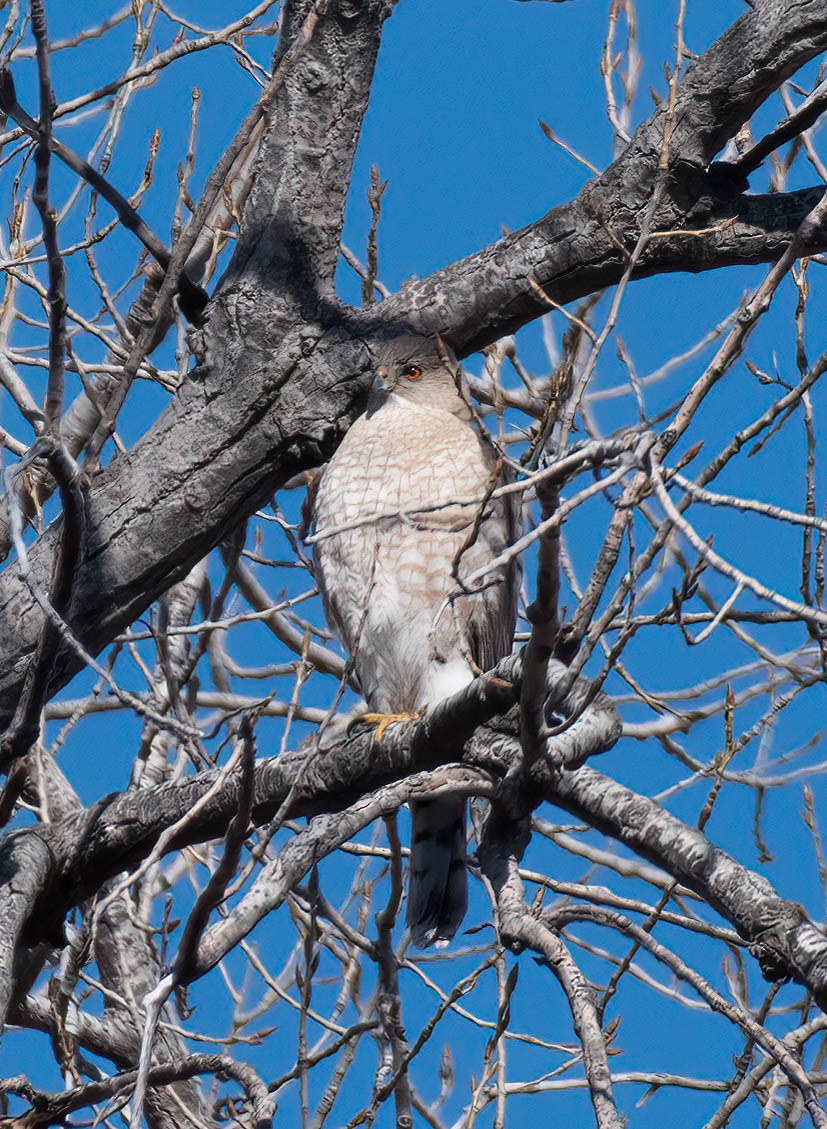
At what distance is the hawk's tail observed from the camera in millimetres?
3812

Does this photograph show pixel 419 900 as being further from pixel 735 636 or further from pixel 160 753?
pixel 735 636

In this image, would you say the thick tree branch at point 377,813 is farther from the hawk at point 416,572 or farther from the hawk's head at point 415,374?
the hawk at point 416,572

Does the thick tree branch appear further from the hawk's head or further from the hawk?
the hawk

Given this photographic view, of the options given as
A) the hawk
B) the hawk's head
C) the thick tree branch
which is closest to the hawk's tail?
Answer: the hawk

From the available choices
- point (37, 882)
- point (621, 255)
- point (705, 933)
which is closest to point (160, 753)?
point (37, 882)

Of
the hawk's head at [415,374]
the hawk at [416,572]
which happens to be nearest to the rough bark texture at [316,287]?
the hawk's head at [415,374]

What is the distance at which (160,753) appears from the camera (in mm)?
4414

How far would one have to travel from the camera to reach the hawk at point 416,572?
12.8ft

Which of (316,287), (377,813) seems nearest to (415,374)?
(316,287)

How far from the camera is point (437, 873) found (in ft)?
12.7

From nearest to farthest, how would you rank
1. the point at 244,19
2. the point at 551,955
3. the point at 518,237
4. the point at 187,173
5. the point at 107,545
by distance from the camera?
1. the point at 551,955
2. the point at 107,545
3. the point at 518,237
4. the point at 244,19
5. the point at 187,173

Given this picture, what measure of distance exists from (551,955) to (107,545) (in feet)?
4.22

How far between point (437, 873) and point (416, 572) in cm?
89

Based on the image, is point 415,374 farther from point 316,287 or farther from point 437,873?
point 437,873
